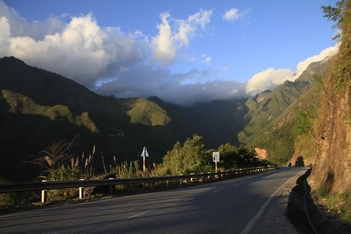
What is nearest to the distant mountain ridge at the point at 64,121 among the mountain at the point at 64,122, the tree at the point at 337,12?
the mountain at the point at 64,122

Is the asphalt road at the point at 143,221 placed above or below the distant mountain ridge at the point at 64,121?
below

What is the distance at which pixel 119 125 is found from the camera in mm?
149000

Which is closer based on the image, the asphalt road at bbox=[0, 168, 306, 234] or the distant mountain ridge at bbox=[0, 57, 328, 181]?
the asphalt road at bbox=[0, 168, 306, 234]

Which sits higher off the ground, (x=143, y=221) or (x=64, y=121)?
(x=64, y=121)

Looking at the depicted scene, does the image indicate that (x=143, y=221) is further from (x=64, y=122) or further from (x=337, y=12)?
A: (x=64, y=122)

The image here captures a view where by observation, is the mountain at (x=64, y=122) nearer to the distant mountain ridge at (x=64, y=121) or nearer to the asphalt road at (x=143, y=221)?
the distant mountain ridge at (x=64, y=121)

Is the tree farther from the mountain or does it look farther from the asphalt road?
the mountain

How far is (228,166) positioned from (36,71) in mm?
131842

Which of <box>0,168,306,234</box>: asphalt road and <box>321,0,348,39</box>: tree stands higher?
<box>321,0,348,39</box>: tree

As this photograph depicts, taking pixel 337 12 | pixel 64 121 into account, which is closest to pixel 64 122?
pixel 64 121

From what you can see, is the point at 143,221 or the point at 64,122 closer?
the point at 143,221

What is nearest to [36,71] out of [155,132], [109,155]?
[155,132]

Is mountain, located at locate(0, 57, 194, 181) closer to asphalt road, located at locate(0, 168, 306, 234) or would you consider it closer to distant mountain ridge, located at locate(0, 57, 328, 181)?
distant mountain ridge, located at locate(0, 57, 328, 181)

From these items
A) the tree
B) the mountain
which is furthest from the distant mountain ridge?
the tree
